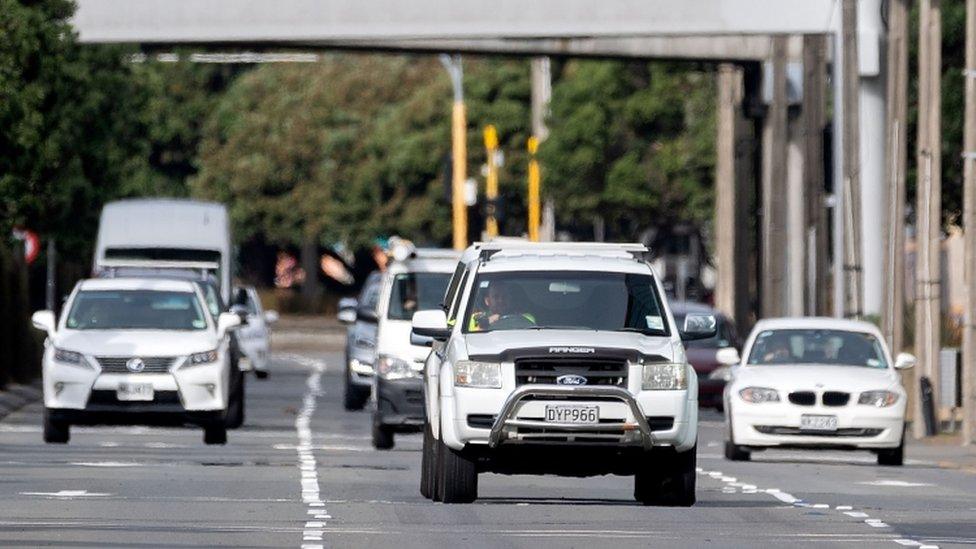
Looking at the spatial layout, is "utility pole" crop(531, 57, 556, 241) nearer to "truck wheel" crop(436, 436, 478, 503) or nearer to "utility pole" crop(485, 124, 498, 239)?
"utility pole" crop(485, 124, 498, 239)

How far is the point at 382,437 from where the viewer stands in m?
29.6

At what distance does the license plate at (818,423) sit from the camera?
28.5 meters

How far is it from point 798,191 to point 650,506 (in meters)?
39.9

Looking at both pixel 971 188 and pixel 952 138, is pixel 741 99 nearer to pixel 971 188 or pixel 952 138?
pixel 952 138

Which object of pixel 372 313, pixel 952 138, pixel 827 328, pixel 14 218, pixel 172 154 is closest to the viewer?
pixel 827 328

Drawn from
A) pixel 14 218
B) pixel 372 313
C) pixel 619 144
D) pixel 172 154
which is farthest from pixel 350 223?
pixel 372 313

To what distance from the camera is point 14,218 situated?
3900cm

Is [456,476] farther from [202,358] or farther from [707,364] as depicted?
[707,364]

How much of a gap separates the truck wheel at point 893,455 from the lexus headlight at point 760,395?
1.19 meters

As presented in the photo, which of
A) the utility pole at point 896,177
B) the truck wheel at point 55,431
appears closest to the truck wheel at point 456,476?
the truck wheel at point 55,431

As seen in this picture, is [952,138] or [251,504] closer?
[251,504]

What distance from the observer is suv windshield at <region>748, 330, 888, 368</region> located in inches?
1179

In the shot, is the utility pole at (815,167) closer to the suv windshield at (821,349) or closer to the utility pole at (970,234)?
the utility pole at (970,234)

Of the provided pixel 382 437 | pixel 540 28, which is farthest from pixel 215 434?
pixel 540 28
